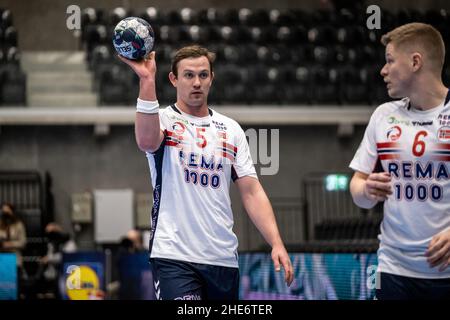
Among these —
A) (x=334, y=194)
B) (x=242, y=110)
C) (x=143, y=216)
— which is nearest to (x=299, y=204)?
(x=334, y=194)

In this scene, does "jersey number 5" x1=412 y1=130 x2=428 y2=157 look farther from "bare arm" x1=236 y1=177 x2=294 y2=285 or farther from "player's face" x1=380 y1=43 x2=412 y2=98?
"bare arm" x1=236 y1=177 x2=294 y2=285

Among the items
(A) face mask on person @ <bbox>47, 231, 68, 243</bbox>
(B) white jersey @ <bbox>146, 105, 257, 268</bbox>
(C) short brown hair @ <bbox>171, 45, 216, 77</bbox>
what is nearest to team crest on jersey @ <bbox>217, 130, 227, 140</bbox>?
(B) white jersey @ <bbox>146, 105, 257, 268</bbox>

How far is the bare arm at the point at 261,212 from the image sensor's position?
478 cm

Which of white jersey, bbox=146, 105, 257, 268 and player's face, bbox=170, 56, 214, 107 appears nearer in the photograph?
white jersey, bbox=146, 105, 257, 268

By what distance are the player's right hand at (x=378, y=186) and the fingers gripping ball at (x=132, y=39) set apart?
1.20 metres

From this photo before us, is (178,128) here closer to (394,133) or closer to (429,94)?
(394,133)

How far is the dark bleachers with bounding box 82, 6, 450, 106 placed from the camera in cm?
1373

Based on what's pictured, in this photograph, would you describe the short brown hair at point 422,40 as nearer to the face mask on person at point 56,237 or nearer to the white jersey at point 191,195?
the white jersey at point 191,195

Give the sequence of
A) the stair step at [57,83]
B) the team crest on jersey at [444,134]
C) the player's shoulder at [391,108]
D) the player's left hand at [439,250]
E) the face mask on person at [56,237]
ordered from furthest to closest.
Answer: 1. the stair step at [57,83]
2. the face mask on person at [56,237]
3. the player's shoulder at [391,108]
4. the team crest on jersey at [444,134]
5. the player's left hand at [439,250]

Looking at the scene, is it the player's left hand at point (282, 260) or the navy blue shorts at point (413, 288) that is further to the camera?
the player's left hand at point (282, 260)

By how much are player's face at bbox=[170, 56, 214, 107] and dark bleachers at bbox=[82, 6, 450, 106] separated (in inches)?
317

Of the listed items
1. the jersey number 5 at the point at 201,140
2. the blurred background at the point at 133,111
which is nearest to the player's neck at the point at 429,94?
the jersey number 5 at the point at 201,140
